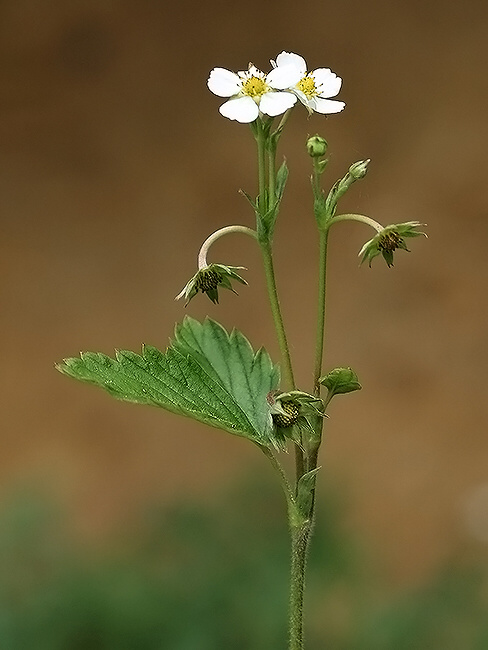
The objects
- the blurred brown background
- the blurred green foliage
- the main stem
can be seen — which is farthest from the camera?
the blurred brown background

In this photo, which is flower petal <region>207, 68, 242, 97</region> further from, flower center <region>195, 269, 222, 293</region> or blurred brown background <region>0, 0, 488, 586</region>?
blurred brown background <region>0, 0, 488, 586</region>

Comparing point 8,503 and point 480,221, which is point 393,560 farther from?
point 480,221

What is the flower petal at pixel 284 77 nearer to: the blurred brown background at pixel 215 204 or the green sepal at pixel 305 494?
the green sepal at pixel 305 494

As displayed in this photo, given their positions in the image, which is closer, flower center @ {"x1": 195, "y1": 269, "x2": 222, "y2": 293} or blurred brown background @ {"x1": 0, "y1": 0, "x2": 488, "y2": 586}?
flower center @ {"x1": 195, "y1": 269, "x2": 222, "y2": 293}

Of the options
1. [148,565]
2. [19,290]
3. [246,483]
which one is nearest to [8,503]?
[148,565]

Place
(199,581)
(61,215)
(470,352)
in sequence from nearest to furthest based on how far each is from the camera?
1. (199,581)
2. (470,352)
3. (61,215)

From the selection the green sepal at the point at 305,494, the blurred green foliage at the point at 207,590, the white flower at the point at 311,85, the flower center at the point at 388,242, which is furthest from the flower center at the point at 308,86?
the blurred green foliage at the point at 207,590

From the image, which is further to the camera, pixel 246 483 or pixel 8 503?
pixel 246 483

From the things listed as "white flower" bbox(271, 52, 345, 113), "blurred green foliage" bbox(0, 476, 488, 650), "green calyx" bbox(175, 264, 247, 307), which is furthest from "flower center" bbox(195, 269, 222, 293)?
"blurred green foliage" bbox(0, 476, 488, 650)
